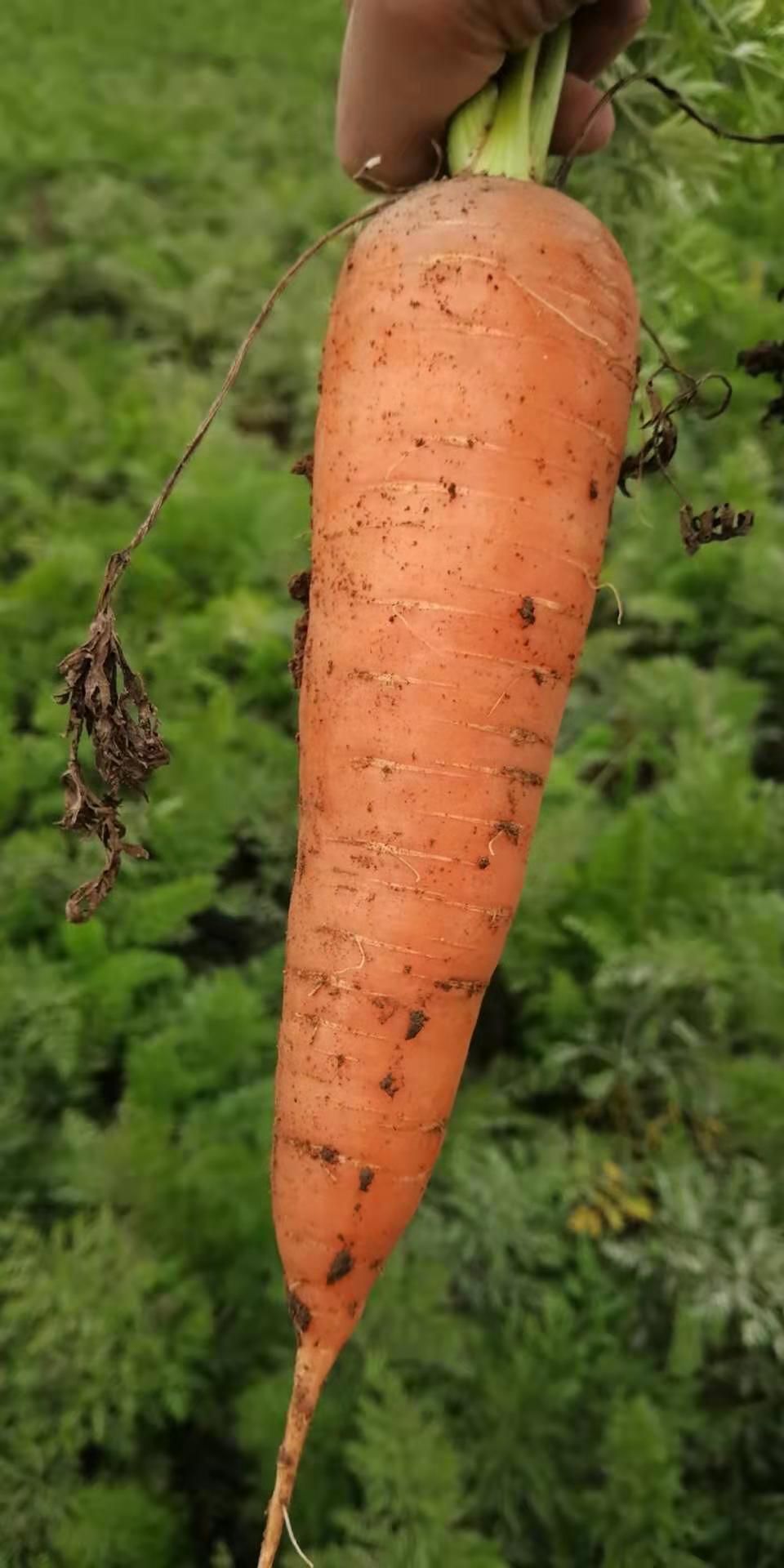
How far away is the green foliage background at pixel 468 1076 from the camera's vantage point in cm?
159

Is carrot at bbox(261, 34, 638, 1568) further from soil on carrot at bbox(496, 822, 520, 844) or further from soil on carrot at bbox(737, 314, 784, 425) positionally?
soil on carrot at bbox(737, 314, 784, 425)

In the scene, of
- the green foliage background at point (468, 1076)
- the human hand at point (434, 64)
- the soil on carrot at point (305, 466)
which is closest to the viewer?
the human hand at point (434, 64)

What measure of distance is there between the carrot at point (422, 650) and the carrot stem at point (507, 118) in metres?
0.01

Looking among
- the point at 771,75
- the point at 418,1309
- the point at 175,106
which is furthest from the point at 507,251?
the point at 175,106

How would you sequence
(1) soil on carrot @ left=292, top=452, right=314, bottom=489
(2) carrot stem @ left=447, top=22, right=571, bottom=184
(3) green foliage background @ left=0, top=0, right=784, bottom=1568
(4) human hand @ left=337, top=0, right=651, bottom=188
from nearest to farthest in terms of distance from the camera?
(4) human hand @ left=337, top=0, right=651, bottom=188
(2) carrot stem @ left=447, top=22, right=571, bottom=184
(1) soil on carrot @ left=292, top=452, right=314, bottom=489
(3) green foliage background @ left=0, top=0, right=784, bottom=1568

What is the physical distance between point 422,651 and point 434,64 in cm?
60

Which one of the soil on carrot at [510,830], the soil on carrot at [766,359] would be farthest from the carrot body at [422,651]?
the soil on carrot at [766,359]

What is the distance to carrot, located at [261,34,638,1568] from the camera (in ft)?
3.64

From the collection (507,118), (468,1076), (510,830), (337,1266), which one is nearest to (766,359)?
(507,118)

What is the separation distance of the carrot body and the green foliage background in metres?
0.55

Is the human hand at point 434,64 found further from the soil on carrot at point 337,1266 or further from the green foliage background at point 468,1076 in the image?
the soil on carrot at point 337,1266

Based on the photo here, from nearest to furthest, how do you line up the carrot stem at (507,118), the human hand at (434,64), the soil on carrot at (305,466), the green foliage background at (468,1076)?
1. the human hand at (434,64)
2. the carrot stem at (507,118)
3. the soil on carrot at (305,466)
4. the green foliage background at (468,1076)

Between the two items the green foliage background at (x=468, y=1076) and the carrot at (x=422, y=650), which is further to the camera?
the green foliage background at (x=468, y=1076)

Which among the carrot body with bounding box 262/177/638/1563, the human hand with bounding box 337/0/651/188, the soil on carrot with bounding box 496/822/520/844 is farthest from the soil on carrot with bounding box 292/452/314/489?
the soil on carrot with bounding box 496/822/520/844
